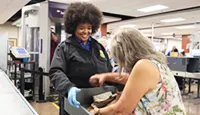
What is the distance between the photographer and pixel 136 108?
1176 mm

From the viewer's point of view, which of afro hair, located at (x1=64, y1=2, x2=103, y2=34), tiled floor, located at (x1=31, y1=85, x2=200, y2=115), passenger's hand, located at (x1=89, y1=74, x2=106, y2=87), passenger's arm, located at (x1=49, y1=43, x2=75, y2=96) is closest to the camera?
passenger's arm, located at (x1=49, y1=43, x2=75, y2=96)

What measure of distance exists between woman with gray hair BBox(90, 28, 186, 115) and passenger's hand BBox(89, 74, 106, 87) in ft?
1.02

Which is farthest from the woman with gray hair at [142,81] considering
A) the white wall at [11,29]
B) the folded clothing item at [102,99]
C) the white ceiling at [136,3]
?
the white wall at [11,29]

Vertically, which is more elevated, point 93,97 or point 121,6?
point 121,6

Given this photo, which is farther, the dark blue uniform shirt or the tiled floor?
A: the tiled floor

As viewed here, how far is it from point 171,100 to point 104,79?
541mm

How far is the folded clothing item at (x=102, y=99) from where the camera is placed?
4.38 feet

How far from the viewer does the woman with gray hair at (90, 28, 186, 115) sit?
1133 millimetres

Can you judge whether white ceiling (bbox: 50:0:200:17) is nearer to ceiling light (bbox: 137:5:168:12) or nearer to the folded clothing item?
ceiling light (bbox: 137:5:168:12)

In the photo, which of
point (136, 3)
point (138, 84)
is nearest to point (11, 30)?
point (136, 3)

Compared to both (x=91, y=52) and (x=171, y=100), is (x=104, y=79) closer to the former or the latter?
(x=91, y=52)

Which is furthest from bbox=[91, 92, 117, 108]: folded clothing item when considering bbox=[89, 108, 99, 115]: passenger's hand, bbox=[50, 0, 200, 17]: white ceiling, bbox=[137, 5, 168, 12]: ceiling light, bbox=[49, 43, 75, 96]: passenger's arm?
bbox=[137, 5, 168, 12]: ceiling light

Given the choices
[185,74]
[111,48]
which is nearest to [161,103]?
[111,48]

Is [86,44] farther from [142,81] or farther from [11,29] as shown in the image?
[11,29]
